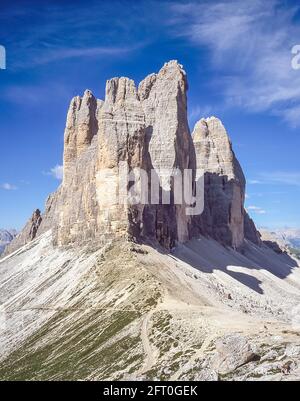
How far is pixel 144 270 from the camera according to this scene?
298ft

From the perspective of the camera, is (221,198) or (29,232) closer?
(29,232)

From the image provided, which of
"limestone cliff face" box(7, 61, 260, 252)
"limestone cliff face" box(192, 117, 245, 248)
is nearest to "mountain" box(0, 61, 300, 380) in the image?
"limestone cliff face" box(7, 61, 260, 252)

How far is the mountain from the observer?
56.8 meters

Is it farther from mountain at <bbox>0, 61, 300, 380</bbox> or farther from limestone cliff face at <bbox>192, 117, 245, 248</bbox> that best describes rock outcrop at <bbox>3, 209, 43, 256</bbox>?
limestone cliff face at <bbox>192, 117, 245, 248</bbox>

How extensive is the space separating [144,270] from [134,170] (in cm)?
3342

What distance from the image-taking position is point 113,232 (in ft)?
370

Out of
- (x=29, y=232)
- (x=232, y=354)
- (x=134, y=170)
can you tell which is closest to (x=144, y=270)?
(x=134, y=170)

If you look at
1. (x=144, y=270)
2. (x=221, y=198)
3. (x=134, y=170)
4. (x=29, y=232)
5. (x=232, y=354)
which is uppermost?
(x=221, y=198)

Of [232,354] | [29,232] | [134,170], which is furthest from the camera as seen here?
[29,232]

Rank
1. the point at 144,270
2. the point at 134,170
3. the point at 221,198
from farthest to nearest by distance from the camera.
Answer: the point at 221,198
the point at 134,170
the point at 144,270

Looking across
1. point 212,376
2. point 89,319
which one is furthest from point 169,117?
point 212,376

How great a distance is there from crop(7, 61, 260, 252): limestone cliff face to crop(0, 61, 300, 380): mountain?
39 centimetres

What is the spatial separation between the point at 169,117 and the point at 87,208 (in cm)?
4207

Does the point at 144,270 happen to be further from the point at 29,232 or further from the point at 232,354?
the point at 29,232
